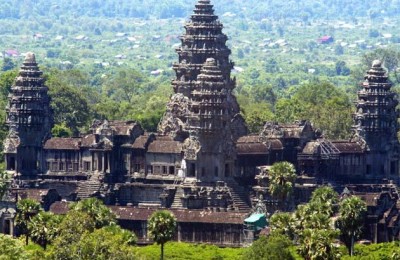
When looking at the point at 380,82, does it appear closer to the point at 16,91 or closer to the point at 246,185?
the point at 246,185

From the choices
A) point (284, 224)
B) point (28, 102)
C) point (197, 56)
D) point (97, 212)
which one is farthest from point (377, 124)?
point (97, 212)

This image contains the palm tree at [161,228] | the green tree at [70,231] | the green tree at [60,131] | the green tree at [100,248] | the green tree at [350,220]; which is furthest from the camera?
the green tree at [60,131]

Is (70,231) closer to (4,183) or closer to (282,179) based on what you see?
(282,179)

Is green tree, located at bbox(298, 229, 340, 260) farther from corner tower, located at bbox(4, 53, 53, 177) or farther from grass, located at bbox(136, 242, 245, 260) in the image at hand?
corner tower, located at bbox(4, 53, 53, 177)

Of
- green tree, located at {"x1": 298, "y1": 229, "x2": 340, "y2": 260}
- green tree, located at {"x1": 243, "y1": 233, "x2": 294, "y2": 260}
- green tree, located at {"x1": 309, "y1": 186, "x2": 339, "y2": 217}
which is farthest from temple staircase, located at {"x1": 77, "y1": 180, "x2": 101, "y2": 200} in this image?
green tree, located at {"x1": 298, "y1": 229, "x2": 340, "y2": 260}

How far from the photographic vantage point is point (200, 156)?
161m

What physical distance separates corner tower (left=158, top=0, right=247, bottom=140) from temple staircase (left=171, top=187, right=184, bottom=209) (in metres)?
10.4

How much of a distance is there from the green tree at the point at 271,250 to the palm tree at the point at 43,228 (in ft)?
41.3

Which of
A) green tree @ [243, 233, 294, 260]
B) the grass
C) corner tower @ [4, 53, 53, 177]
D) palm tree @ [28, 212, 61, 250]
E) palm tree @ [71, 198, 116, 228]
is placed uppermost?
corner tower @ [4, 53, 53, 177]

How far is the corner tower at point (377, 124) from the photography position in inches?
6668

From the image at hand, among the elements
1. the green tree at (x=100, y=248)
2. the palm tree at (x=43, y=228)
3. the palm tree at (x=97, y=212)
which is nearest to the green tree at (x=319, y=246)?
the green tree at (x=100, y=248)

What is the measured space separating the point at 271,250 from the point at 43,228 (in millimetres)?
16464

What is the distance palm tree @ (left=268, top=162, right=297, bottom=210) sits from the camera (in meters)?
154

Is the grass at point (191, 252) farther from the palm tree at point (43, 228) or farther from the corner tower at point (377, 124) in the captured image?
the corner tower at point (377, 124)
